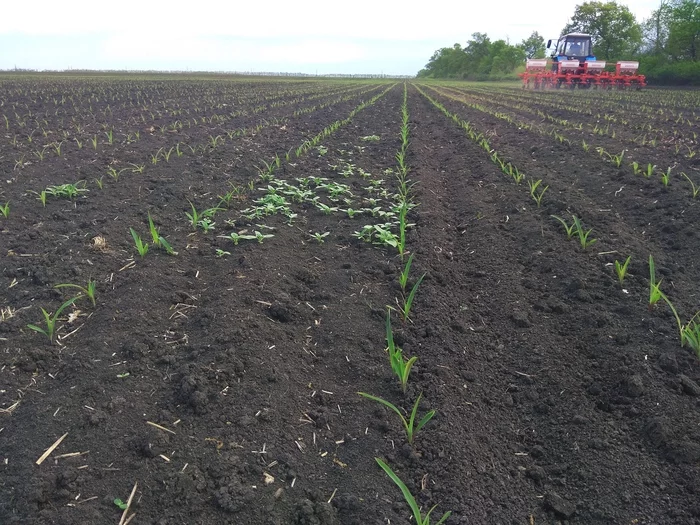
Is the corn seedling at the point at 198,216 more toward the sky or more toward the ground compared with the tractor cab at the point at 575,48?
more toward the ground

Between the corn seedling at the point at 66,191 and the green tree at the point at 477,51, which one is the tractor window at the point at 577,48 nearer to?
the corn seedling at the point at 66,191

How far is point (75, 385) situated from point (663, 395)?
10.0ft

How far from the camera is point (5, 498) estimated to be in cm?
183

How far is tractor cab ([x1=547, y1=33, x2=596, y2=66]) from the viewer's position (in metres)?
27.9

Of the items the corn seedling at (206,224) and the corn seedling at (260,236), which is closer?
the corn seedling at (260,236)

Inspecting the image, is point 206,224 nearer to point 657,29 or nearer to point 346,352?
point 346,352

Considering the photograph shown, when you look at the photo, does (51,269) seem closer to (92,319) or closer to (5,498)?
(92,319)

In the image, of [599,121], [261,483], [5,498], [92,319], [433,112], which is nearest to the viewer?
[5,498]

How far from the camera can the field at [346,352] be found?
6.38 feet

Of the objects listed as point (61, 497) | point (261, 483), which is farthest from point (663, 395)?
point (61, 497)

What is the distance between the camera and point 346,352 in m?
2.84

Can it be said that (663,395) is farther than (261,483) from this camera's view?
Yes

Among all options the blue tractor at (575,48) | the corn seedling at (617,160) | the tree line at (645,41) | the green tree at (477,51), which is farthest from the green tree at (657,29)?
the corn seedling at (617,160)

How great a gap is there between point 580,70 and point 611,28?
19863mm
